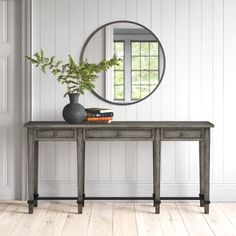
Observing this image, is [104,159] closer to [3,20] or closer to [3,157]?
[3,157]

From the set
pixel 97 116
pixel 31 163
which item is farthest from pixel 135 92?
pixel 31 163

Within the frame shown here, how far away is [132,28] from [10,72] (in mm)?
1304

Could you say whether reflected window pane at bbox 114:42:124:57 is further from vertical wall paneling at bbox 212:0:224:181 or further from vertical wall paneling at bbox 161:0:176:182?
vertical wall paneling at bbox 212:0:224:181

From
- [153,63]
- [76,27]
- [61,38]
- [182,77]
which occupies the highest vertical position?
[76,27]

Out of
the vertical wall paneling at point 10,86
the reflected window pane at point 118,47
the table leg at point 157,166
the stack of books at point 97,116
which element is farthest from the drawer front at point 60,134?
the reflected window pane at point 118,47

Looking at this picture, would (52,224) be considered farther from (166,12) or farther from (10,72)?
(166,12)

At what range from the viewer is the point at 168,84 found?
536cm

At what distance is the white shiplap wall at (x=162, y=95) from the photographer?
5.31 metres

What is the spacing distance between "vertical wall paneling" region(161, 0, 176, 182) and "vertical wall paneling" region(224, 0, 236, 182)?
0.52m

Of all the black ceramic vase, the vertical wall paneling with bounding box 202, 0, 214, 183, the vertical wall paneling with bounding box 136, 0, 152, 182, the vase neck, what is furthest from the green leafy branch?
the vertical wall paneling with bounding box 202, 0, 214, 183

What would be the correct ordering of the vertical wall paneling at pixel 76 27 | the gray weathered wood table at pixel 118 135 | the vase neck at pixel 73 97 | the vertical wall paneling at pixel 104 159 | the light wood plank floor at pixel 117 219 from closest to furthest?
1. the light wood plank floor at pixel 117 219
2. the gray weathered wood table at pixel 118 135
3. the vase neck at pixel 73 97
4. the vertical wall paneling at pixel 76 27
5. the vertical wall paneling at pixel 104 159

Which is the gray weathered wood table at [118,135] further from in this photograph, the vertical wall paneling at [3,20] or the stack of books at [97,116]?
the vertical wall paneling at [3,20]

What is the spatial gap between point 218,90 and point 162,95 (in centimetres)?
56

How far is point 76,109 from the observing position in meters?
4.90
